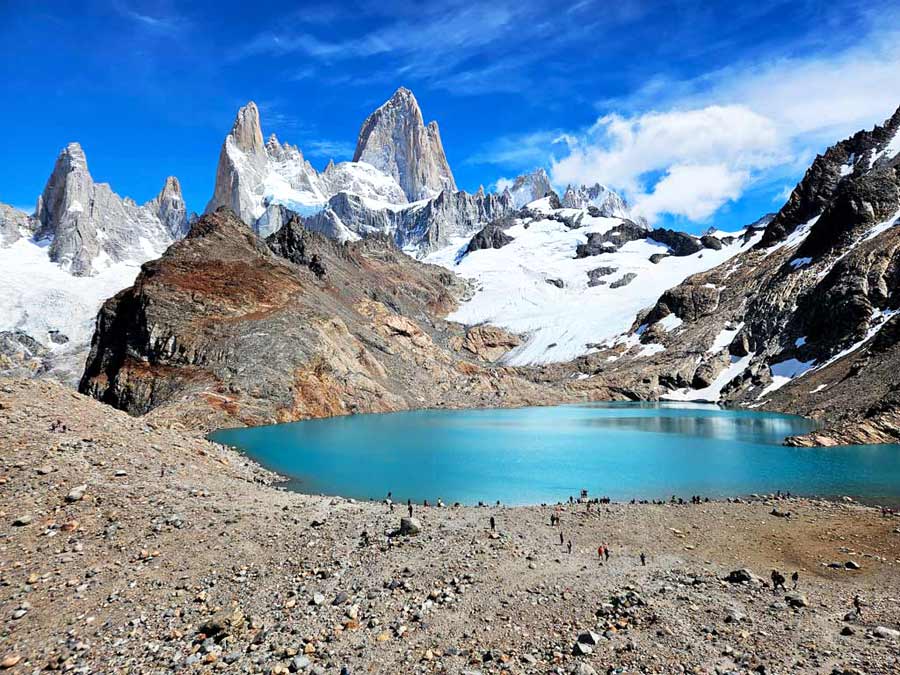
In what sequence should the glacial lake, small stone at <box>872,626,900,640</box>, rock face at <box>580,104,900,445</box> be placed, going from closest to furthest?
1. small stone at <box>872,626,900,640</box>
2. the glacial lake
3. rock face at <box>580,104,900,445</box>

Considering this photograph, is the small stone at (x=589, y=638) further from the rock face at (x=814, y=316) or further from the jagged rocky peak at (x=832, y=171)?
the jagged rocky peak at (x=832, y=171)

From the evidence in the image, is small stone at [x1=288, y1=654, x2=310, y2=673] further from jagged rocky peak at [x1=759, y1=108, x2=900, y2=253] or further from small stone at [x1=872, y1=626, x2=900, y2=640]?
jagged rocky peak at [x1=759, y1=108, x2=900, y2=253]

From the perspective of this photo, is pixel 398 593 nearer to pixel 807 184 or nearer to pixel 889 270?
pixel 889 270

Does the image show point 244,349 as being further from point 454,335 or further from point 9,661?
point 454,335

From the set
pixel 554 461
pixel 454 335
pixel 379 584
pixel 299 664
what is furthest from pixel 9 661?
pixel 454 335

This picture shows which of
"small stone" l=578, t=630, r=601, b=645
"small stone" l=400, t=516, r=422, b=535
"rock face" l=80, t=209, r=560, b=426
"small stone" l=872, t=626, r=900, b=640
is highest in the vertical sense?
"rock face" l=80, t=209, r=560, b=426

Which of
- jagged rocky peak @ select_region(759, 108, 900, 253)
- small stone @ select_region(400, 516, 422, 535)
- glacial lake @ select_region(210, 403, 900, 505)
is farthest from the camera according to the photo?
jagged rocky peak @ select_region(759, 108, 900, 253)

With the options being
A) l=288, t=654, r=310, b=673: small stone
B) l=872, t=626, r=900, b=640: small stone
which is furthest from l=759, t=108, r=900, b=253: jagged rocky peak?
l=288, t=654, r=310, b=673: small stone
